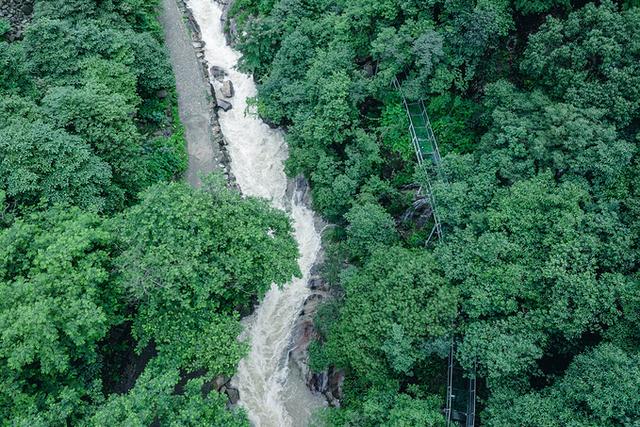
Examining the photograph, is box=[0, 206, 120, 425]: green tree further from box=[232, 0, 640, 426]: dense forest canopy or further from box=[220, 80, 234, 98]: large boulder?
box=[220, 80, 234, 98]: large boulder

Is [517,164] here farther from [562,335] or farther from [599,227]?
[562,335]

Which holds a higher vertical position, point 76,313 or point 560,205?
point 560,205

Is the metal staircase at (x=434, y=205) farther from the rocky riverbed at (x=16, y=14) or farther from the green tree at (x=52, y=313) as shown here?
the rocky riverbed at (x=16, y=14)

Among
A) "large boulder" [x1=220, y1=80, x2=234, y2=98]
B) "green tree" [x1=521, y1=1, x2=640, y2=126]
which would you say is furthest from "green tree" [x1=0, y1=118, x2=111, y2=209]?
"green tree" [x1=521, y1=1, x2=640, y2=126]

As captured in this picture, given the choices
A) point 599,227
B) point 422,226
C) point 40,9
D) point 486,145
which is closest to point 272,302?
point 422,226

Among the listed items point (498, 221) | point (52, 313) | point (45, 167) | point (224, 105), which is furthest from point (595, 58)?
point (45, 167)

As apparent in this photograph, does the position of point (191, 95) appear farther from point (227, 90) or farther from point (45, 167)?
point (45, 167)
